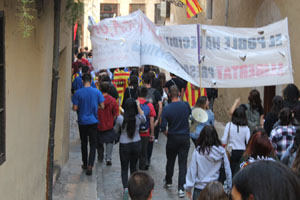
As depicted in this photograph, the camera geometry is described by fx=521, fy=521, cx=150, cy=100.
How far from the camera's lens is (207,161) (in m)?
6.34

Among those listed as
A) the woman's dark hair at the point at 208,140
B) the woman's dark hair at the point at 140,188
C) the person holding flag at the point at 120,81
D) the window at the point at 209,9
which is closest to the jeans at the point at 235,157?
the woman's dark hair at the point at 208,140

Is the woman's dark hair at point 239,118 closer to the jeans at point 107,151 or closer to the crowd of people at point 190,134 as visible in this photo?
the crowd of people at point 190,134

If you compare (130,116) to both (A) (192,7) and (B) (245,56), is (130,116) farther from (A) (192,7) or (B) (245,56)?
(A) (192,7)

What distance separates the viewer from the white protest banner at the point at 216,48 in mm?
8344

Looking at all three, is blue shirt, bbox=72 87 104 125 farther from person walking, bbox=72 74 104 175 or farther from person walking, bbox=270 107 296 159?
person walking, bbox=270 107 296 159

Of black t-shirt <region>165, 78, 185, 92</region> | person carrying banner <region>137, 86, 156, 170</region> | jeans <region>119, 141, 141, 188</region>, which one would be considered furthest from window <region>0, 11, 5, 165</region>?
black t-shirt <region>165, 78, 185, 92</region>

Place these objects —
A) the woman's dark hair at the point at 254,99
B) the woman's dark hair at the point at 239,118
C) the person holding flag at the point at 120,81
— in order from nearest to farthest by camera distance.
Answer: the woman's dark hair at the point at 239,118, the woman's dark hair at the point at 254,99, the person holding flag at the point at 120,81

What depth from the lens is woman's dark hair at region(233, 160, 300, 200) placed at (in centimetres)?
213

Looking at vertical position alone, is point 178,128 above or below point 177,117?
below

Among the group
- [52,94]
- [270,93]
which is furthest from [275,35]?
[270,93]

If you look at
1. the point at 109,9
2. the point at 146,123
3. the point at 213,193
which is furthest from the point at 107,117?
the point at 109,9

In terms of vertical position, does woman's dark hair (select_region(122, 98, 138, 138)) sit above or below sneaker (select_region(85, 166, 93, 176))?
above

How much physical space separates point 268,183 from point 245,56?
6493mm

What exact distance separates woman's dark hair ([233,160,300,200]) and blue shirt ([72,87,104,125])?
709 cm
